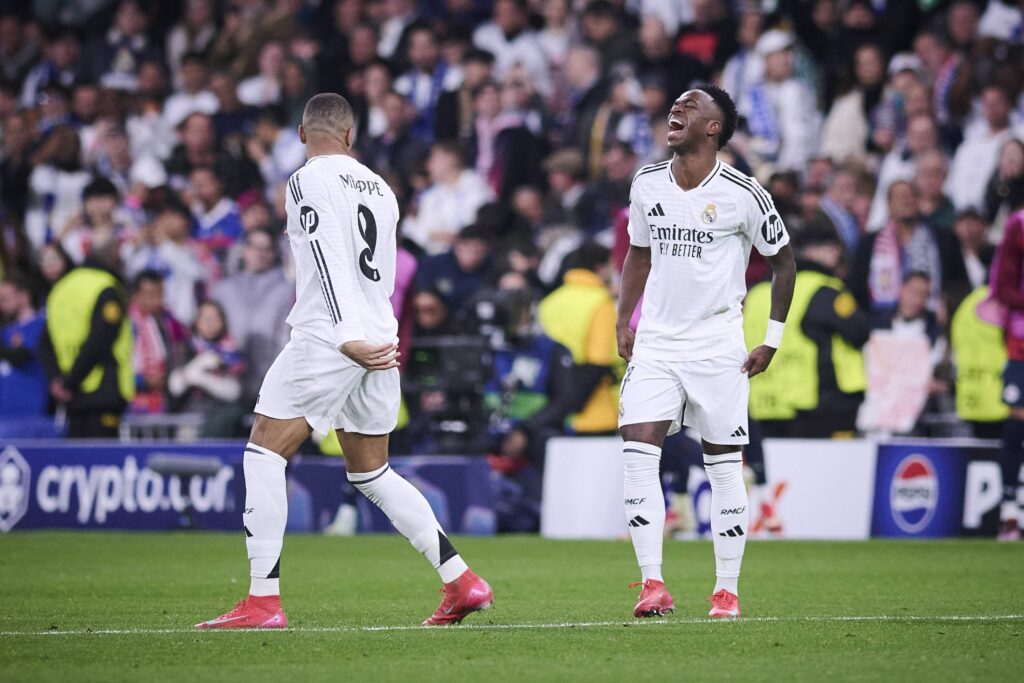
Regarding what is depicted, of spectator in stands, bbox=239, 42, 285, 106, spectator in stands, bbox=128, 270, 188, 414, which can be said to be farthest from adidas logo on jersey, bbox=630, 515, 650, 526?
spectator in stands, bbox=239, 42, 285, 106

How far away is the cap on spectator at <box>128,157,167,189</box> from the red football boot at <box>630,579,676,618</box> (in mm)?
14882

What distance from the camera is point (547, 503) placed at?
1559cm

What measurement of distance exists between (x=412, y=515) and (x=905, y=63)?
12523 mm

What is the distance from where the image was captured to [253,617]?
7996mm

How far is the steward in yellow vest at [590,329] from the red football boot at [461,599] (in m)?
7.17

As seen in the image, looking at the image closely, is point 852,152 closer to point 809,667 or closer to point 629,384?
point 629,384

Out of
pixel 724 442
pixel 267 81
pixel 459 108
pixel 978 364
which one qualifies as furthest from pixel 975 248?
pixel 267 81

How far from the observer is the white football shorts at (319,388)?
802 centimetres

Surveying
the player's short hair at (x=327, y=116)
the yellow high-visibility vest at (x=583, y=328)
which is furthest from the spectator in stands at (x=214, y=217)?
the player's short hair at (x=327, y=116)

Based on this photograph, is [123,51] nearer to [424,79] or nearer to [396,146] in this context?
[424,79]

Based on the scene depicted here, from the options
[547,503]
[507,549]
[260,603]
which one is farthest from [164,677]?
[547,503]

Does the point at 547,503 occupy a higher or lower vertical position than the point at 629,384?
lower

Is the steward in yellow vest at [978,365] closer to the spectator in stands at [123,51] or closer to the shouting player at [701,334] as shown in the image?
the shouting player at [701,334]

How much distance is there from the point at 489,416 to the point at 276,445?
8380mm
